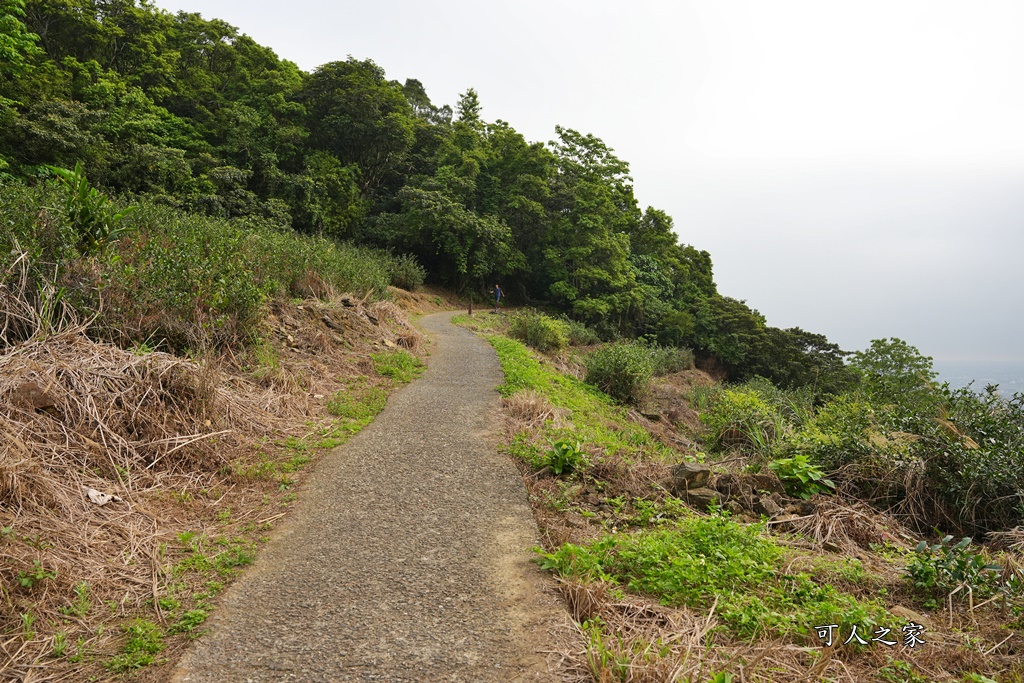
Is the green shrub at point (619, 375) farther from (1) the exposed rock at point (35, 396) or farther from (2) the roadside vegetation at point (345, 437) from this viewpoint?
(1) the exposed rock at point (35, 396)

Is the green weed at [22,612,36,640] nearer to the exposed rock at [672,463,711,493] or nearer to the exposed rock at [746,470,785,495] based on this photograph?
the exposed rock at [672,463,711,493]

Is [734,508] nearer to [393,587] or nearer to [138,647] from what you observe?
[393,587]

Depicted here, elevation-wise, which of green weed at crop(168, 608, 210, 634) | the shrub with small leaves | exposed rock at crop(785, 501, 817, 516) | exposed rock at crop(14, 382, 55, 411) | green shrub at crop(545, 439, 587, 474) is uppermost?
the shrub with small leaves

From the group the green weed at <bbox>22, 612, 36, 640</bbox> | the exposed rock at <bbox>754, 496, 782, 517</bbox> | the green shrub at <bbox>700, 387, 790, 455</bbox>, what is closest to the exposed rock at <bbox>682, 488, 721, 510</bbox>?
the exposed rock at <bbox>754, 496, 782, 517</bbox>

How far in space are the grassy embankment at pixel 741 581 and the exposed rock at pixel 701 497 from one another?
0.09 metres

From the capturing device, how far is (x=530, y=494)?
422 cm

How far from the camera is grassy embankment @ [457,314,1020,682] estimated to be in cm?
225

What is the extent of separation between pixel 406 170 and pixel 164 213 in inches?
898

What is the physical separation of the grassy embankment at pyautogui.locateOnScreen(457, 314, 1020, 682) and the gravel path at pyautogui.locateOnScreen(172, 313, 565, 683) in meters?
0.29

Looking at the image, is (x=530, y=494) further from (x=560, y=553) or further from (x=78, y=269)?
(x=78, y=269)

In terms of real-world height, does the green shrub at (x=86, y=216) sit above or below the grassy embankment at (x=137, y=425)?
above

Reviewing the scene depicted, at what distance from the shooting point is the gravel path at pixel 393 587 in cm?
222

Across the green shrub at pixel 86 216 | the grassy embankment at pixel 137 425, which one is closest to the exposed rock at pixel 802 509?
the grassy embankment at pixel 137 425

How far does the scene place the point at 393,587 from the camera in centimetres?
280
